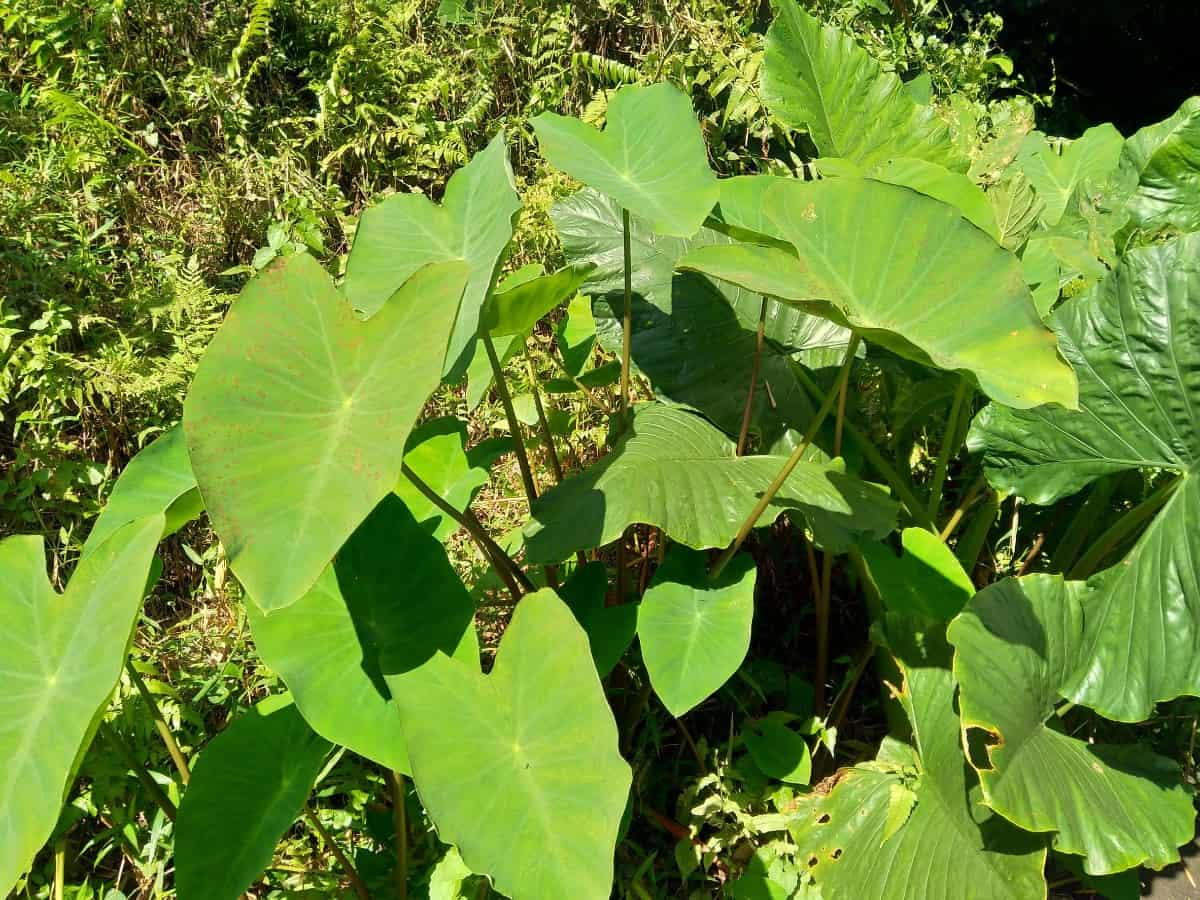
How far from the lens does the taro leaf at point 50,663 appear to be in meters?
0.94

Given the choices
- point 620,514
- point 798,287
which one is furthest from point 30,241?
point 798,287

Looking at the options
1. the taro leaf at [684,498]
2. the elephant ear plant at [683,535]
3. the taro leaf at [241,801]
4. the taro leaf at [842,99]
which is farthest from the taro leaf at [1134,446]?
the taro leaf at [241,801]

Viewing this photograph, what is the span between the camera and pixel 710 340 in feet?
5.67

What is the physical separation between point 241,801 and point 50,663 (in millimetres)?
300

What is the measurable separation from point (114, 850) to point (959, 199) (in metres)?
1.88

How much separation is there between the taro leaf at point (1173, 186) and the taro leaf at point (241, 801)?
173cm

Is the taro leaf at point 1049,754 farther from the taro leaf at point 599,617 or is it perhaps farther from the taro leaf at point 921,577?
the taro leaf at point 599,617

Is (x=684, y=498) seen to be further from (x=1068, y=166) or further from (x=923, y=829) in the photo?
(x=1068, y=166)

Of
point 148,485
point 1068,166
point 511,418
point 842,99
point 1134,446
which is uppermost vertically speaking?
point 842,99

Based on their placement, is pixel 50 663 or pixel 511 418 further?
pixel 511 418

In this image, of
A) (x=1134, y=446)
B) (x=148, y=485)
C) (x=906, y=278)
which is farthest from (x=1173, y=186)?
(x=148, y=485)

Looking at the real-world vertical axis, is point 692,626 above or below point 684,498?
below

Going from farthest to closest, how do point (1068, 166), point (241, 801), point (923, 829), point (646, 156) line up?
→ point (1068, 166) → point (646, 156) → point (923, 829) → point (241, 801)

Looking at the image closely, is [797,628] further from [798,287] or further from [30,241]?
[30,241]
